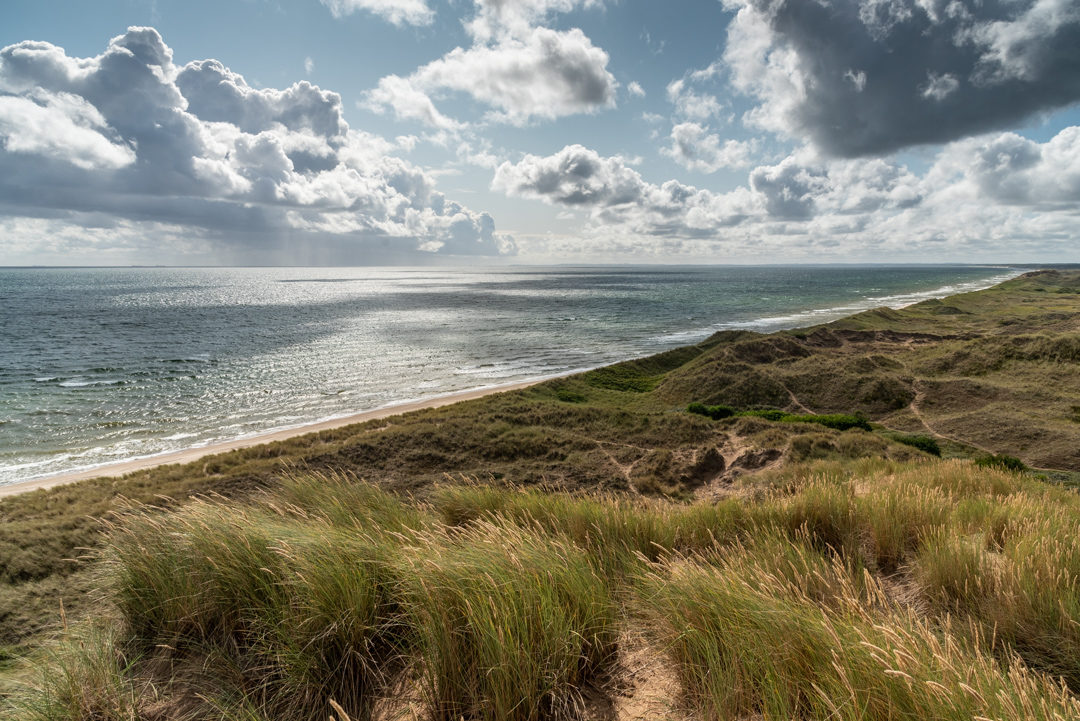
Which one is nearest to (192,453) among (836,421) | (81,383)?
(81,383)

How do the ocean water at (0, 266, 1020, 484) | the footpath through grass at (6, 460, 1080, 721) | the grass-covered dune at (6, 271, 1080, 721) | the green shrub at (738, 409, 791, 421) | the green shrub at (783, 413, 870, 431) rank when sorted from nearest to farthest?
the footpath through grass at (6, 460, 1080, 721) < the grass-covered dune at (6, 271, 1080, 721) < the green shrub at (783, 413, 870, 431) < the green shrub at (738, 409, 791, 421) < the ocean water at (0, 266, 1020, 484)

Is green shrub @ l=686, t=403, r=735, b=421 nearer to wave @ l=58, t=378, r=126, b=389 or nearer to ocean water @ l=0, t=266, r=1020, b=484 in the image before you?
ocean water @ l=0, t=266, r=1020, b=484

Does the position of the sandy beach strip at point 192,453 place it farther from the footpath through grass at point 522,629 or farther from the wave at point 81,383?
the wave at point 81,383

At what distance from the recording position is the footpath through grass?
2.78 m

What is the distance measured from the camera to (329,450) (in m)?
19.2

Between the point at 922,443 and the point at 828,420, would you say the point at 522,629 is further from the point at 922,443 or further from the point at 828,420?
the point at 828,420

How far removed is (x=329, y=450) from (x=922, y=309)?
78.9 meters

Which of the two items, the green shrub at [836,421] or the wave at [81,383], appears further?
the wave at [81,383]

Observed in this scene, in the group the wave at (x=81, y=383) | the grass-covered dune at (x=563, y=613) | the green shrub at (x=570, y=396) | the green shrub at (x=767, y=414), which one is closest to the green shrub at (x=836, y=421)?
the green shrub at (x=767, y=414)

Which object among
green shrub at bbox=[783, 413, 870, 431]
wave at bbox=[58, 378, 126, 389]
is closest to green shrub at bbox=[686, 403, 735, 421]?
green shrub at bbox=[783, 413, 870, 431]

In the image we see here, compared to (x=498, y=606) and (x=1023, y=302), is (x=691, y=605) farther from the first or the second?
(x=1023, y=302)

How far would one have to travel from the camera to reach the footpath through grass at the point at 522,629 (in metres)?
2.78

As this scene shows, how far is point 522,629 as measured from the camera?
328cm

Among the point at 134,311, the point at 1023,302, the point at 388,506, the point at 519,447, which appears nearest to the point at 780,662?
the point at 388,506
